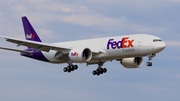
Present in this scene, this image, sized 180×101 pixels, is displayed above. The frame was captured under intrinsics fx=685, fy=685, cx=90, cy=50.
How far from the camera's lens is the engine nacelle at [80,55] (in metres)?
79.5

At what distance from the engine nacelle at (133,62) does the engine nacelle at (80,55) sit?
20.8 ft

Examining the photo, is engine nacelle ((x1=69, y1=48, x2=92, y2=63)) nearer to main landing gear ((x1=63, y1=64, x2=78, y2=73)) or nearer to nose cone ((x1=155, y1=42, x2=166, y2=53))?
main landing gear ((x1=63, y1=64, x2=78, y2=73))

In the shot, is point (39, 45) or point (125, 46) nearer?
point (125, 46)

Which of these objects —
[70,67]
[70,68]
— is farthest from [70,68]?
[70,67]

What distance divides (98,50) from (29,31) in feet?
45.4

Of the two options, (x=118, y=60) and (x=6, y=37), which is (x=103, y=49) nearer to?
(x=118, y=60)

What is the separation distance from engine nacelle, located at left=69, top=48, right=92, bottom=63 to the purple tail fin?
34.3 feet

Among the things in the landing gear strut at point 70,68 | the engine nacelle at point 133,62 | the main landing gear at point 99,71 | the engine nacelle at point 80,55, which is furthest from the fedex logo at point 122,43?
the main landing gear at point 99,71

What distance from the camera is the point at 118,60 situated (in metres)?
85.9

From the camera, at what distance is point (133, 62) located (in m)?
84.5

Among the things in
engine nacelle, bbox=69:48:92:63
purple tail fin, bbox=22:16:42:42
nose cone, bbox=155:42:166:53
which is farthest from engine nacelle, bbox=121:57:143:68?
purple tail fin, bbox=22:16:42:42

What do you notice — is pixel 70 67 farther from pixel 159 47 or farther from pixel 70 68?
pixel 159 47

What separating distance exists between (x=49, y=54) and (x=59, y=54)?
8.62 ft

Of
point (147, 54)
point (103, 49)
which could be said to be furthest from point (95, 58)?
point (147, 54)
